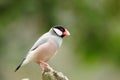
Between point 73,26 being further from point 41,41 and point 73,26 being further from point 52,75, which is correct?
point 52,75

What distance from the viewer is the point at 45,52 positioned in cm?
354

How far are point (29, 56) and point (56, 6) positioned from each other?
2.93 meters

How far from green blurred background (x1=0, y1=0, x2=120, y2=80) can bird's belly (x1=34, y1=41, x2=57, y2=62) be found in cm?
243

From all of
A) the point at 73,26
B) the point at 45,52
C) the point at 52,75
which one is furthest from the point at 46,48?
the point at 73,26

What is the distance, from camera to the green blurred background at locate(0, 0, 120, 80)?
6.17 m

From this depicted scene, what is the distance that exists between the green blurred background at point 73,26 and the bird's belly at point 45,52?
7.97ft

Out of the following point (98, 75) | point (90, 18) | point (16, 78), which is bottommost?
point (98, 75)

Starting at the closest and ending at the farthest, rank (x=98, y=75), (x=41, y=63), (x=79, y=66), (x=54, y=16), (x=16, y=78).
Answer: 1. (x=41, y=63)
2. (x=54, y=16)
3. (x=79, y=66)
4. (x=16, y=78)
5. (x=98, y=75)

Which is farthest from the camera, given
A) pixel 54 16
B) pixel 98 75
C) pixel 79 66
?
pixel 98 75

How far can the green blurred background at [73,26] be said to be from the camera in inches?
243

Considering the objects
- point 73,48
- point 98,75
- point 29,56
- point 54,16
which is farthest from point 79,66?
point 29,56

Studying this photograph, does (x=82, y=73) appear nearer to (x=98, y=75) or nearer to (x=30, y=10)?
(x=98, y=75)

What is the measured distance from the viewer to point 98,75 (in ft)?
25.6

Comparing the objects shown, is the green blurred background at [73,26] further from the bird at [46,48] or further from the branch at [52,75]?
the branch at [52,75]
